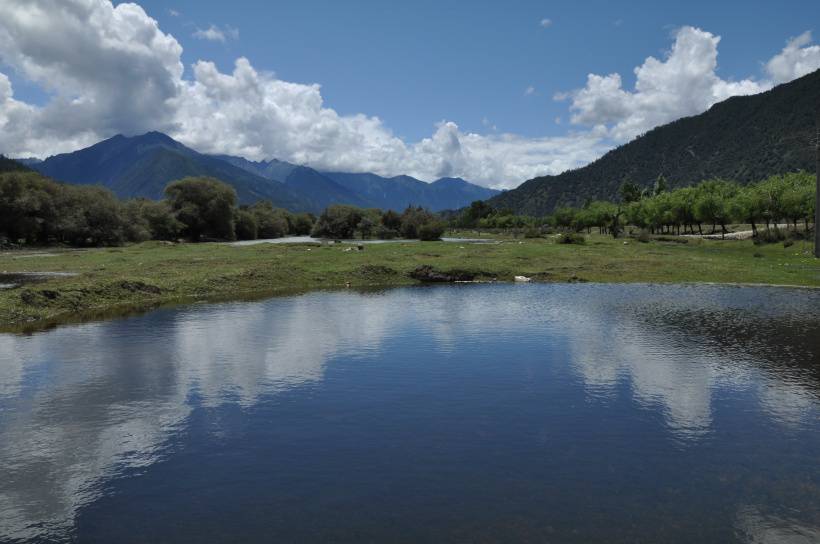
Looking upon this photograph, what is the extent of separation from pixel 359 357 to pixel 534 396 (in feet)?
34.8

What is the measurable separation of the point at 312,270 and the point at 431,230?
109517 millimetres

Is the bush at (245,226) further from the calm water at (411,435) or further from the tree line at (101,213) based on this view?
the calm water at (411,435)

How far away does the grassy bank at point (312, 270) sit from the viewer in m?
45.9

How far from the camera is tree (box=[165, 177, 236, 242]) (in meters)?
153

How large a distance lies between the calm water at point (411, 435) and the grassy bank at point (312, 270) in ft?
36.4

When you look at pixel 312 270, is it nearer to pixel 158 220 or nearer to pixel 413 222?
pixel 158 220

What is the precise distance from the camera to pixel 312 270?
6894 cm

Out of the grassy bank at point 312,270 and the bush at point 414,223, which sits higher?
the bush at point 414,223

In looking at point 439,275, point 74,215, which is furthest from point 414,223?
point 439,275

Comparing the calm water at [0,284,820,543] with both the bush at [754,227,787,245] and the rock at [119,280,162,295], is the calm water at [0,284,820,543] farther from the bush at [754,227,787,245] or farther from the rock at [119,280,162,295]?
the bush at [754,227,787,245]

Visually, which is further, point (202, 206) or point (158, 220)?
point (202, 206)

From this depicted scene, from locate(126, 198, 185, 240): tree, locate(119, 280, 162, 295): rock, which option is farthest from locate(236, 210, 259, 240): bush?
locate(119, 280, 162, 295): rock

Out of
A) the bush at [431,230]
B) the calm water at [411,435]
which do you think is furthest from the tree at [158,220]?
the calm water at [411,435]

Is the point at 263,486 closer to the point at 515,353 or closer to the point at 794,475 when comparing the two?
the point at 794,475
